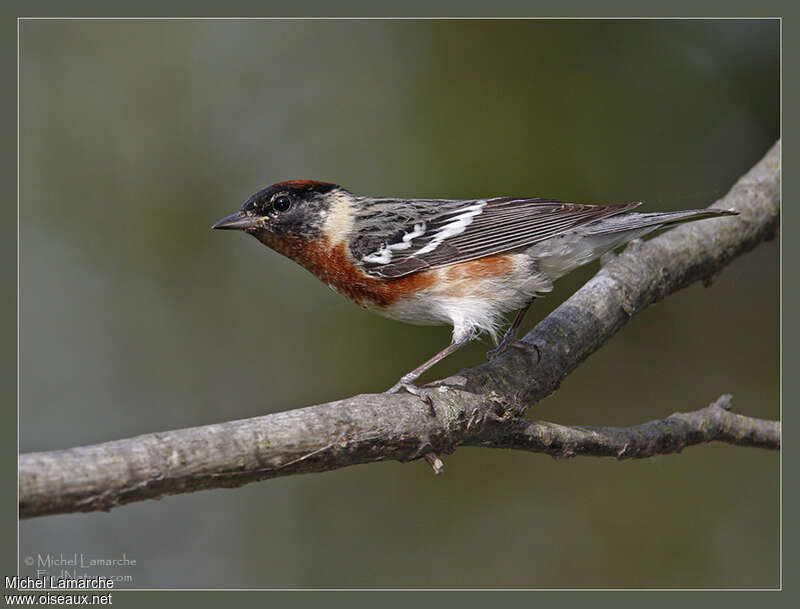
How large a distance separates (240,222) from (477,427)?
7.67ft

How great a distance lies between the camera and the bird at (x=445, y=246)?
5.08 meters

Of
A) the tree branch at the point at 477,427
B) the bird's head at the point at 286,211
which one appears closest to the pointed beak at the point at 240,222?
the bird's head at the point at 286,211

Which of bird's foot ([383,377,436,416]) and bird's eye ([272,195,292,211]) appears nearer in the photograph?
bird's foot ([383,377,436,416])

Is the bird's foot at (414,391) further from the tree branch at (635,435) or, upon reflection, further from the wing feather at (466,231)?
the wing feather at (466,231)

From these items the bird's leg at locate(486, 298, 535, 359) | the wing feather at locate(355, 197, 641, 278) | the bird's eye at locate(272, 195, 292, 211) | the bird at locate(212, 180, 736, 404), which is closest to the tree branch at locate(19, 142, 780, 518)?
the bird's leg at locate(486, 298, 535, 359)

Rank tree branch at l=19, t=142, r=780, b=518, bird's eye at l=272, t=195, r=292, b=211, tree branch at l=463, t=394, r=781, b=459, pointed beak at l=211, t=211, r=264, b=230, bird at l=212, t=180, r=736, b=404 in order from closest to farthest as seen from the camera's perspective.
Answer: tree branch at l=19, t=142, r=780, b=518, tree branch at l=463, t=394, r=781, b=459, bird at l=212, t=180, r=736, b=404, pointed beak at l=211, t=211, r=264, b=230, bird's eye at l=272, t=195, r=292, b=211

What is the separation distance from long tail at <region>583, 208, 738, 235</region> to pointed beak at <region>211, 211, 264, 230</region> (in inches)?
91.7

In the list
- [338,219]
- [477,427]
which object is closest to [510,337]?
[477,427]

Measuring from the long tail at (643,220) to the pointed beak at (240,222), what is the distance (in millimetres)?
2329

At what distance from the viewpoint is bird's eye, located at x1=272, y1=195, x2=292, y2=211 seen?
538cm

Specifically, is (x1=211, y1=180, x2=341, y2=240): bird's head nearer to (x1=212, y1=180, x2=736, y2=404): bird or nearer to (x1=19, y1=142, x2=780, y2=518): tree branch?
(x1=212, y1=180, x2=736, y2=404): bird

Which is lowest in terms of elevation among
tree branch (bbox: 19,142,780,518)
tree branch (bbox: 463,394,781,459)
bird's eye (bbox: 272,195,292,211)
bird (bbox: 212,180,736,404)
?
tree branch (bbox: 463,394,781,459)

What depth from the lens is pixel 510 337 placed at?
17.8ft
